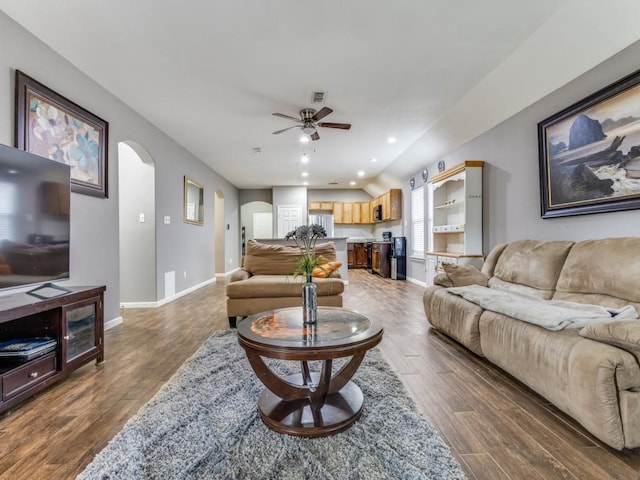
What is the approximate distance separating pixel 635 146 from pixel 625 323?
1550 millimetres

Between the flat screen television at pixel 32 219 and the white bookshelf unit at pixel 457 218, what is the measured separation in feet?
14.2

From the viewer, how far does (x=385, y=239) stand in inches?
341

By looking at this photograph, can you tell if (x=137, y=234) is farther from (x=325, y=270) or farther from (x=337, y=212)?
(x=337, y=212)

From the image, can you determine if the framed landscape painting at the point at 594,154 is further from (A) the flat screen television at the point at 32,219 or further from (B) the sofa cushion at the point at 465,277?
(A) the flat screen television at the point at 32,219

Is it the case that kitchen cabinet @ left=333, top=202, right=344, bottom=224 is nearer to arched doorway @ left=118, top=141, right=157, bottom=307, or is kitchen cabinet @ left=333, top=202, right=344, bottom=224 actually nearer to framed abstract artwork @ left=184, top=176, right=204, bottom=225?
framed abstract artwork @ left=184, top=176, right=204, bottom=225

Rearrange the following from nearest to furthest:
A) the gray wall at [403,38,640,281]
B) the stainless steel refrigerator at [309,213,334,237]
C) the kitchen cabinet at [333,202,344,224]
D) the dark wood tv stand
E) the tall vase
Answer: the dark wood tv stand < the tall vase < the gray wall at [403,38,640,281] < the stainless steel refrigerator at [309,213,334,237] < the kitchen cabinet at [333,202,344,224]

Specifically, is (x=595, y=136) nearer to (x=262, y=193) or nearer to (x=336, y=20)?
(x=336, y=20)

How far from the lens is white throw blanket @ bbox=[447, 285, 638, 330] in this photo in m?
1.75

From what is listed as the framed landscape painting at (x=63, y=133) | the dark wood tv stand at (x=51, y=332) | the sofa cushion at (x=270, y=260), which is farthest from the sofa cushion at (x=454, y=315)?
the framed landscape painting at (x=63, y=133)

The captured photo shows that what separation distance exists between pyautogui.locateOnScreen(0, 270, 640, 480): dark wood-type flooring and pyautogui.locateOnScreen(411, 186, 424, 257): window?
374 cm

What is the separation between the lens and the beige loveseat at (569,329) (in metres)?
1.38

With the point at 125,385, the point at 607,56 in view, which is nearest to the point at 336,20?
the point at 607,56

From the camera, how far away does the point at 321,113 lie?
3568mm

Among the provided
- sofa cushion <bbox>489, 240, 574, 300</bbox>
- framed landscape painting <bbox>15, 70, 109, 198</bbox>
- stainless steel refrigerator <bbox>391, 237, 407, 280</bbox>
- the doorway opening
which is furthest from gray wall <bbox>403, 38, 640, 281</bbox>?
the doorway opening
